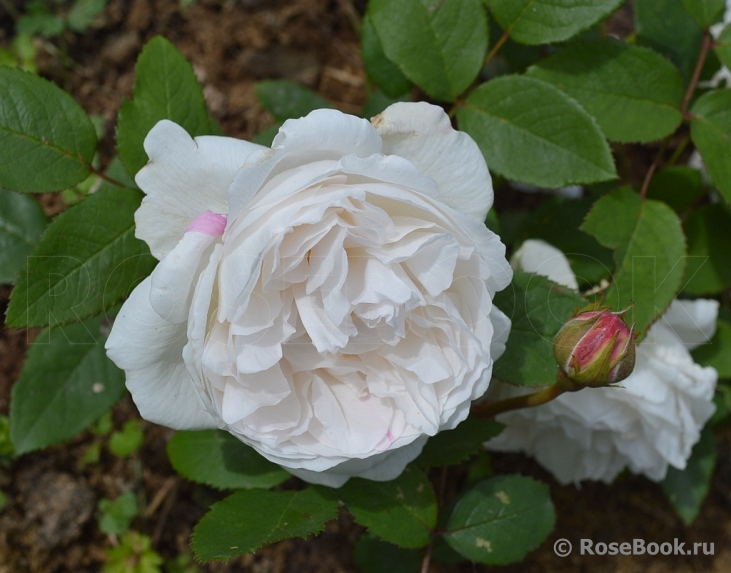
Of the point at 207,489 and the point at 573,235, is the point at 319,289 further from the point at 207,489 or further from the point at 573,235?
the point at 207,489

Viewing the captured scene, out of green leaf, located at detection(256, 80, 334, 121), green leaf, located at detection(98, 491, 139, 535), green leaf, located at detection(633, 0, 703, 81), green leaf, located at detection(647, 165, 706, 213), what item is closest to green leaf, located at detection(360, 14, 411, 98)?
green leaf, located at detection(256, 80, 334, 121)

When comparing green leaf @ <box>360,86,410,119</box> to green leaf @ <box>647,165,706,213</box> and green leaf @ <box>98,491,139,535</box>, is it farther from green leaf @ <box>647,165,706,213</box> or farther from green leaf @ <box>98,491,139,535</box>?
green leaf @ <box>98,491,139,535</box>

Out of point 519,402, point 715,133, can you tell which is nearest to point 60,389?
point 519,402

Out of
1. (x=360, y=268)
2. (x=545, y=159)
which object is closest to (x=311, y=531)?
(x=360, y=268)

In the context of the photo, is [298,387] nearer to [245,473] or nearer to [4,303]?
[245,473]

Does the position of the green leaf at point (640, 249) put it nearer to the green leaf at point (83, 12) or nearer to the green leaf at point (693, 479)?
the green leaf at point (693, 479)

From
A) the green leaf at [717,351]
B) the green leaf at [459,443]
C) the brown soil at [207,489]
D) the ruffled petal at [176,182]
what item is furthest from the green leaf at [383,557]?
the ruffled petal at [176,182]

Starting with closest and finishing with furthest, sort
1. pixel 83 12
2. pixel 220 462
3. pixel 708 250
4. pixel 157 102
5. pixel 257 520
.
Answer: pixel 257 520, pixel 157 102, pixel 220 462, pixel 708 250, pixel 83 12
